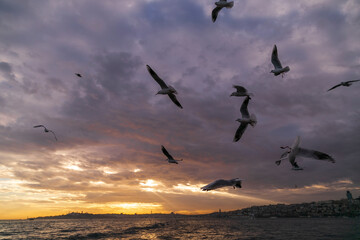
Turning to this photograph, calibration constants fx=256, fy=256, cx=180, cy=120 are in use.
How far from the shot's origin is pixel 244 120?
561 inches

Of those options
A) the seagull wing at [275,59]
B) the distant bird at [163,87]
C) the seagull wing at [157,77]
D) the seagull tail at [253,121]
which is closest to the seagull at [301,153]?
the seagull tail at [253,121]

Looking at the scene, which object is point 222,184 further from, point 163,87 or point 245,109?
point 163,87

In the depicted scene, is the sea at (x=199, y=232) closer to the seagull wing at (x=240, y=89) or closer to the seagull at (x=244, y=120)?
the seagull at (x=244, y=120)

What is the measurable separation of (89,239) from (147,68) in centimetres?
3298

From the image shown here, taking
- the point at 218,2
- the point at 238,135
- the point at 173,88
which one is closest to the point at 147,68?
the point at 173,88

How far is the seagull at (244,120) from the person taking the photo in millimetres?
14213

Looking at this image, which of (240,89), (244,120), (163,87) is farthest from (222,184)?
(163,87)

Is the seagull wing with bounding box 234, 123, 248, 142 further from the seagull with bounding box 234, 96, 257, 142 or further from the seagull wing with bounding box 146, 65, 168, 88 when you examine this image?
the seagull wing with bounding box 146, 65, 168, 88

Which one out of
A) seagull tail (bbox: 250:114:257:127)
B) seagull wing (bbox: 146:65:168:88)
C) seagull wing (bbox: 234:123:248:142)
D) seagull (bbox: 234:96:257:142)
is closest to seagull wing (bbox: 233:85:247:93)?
seagull (bbox: 234:96:257:142)

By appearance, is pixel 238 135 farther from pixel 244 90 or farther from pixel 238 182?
pixel 238 182

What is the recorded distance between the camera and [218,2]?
554 inches

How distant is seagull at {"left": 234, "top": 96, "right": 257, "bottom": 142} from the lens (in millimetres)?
14213

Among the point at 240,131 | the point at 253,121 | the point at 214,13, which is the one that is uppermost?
the point at 214,13

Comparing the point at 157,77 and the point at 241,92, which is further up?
the point at 157,77
